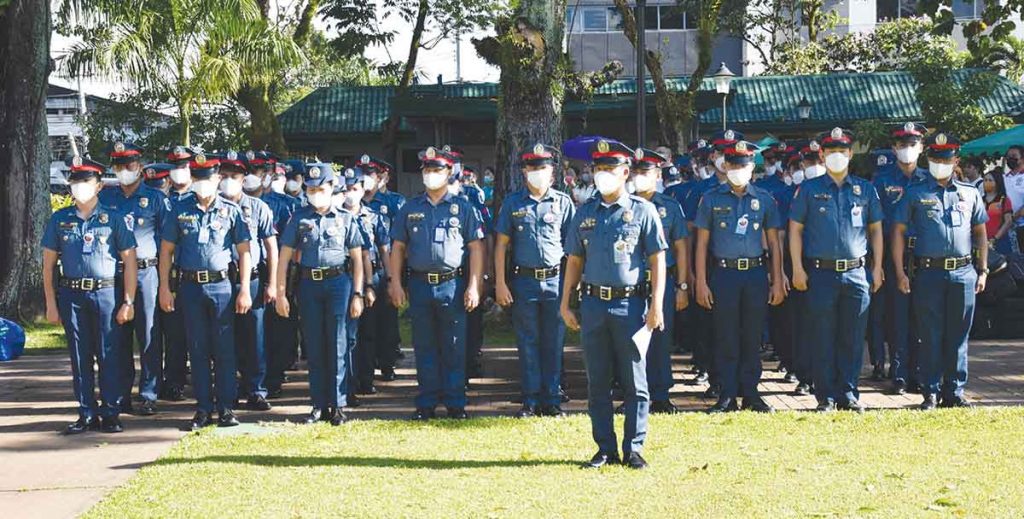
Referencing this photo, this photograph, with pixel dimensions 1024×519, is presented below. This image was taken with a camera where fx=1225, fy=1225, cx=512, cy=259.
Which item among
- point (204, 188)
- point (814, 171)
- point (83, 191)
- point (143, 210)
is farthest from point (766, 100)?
point (83, 191)

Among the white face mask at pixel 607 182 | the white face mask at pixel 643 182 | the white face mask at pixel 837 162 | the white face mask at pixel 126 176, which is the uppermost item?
the white face mask at pixel 126 176

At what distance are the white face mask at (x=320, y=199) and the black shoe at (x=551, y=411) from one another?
2.36m

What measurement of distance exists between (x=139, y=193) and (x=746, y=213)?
5072 millimetres

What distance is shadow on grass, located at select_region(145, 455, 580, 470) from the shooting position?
7.84 metres

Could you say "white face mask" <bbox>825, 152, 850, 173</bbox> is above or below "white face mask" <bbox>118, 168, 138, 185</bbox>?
below

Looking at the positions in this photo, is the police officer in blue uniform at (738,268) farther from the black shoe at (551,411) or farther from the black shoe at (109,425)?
the black shoe at (109,425)

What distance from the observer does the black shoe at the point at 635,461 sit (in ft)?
24.8

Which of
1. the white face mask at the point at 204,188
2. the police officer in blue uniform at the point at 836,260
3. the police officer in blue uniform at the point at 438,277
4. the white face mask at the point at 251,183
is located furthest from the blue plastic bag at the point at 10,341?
the police officer in blue uniform at the point at 836,260

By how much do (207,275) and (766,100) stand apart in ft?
87.9

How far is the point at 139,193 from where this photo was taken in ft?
34.1

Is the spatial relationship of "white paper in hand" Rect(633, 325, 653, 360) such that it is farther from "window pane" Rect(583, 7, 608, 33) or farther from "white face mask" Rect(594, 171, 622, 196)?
"window pane" Rect(583, 7, 608, 33)

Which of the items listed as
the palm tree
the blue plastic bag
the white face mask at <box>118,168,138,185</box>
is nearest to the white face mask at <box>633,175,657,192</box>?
the white face mask at <box>118,168,138,185</box>

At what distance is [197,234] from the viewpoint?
9.30 metres

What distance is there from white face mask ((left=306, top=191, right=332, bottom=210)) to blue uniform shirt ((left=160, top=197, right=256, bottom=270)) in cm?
66
